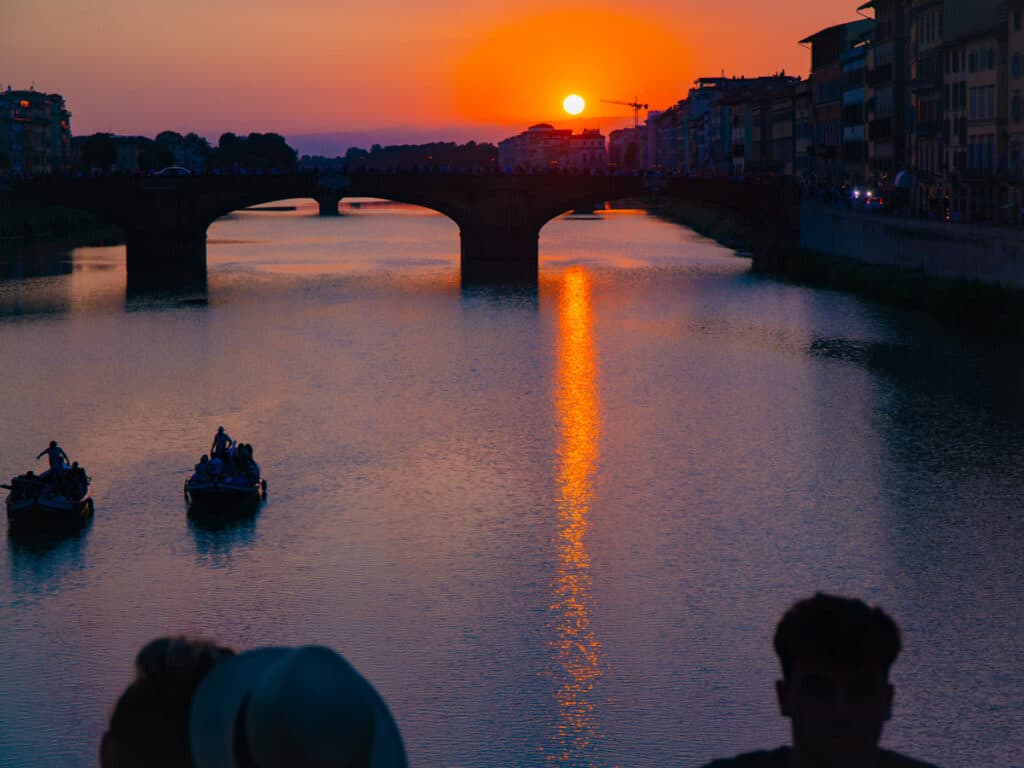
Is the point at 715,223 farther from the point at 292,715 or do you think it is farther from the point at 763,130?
the point at 292,715

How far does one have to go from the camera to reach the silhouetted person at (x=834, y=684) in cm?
291

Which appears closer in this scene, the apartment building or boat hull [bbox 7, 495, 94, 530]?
boat hull [bbox 7, 495, 94, 530]

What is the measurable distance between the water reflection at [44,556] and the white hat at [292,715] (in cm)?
1940

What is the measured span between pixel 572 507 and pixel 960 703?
10342mm

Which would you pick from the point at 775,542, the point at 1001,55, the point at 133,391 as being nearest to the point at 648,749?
the point at 775,542

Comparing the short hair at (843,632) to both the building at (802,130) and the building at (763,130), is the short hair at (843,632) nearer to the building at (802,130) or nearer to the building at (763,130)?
the building at (802,130)

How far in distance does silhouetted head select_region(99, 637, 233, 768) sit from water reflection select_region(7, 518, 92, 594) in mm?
19041

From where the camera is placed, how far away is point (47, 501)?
80.0ft

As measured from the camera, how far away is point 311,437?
3238cm

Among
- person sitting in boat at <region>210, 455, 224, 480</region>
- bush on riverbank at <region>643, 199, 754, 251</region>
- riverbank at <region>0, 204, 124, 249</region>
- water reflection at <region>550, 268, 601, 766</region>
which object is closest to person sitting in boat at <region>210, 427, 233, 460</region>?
person sitting in boat at <region>210, 455, 224, 480</region>

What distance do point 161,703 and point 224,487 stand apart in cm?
2280

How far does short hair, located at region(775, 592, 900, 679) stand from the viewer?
2.90m

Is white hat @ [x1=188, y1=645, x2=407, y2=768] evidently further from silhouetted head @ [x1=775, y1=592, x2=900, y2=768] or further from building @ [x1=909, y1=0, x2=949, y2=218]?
building @ [x1=909, y1=0, x2=949, y2=218]

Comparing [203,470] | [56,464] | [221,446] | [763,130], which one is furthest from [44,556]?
[763,130]
